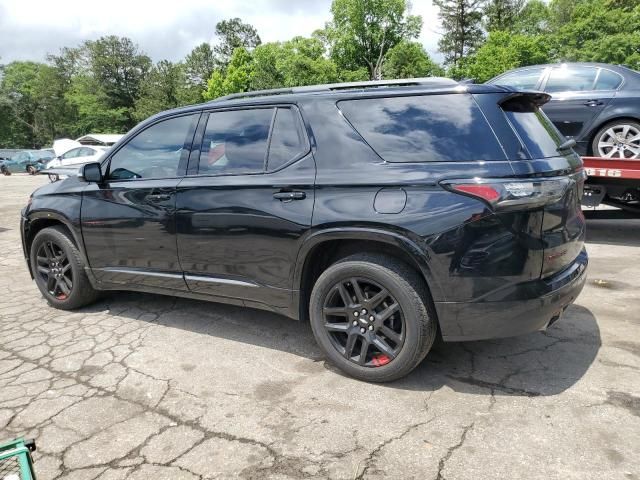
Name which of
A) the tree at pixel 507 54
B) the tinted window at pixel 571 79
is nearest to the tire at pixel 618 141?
the tinted window at pixel 571 79

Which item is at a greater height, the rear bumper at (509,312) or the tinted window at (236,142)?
the tinted window at (236,142)

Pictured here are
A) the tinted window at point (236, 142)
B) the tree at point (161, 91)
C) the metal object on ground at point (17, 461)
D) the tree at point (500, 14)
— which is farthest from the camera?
the tree at point (161, 91)

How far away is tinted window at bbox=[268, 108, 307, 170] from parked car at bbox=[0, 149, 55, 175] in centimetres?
3306

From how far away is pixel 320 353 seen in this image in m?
3.44

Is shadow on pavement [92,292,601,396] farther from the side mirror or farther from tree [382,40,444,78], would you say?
tree [382,40,444,78]

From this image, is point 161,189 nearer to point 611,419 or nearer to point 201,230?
point 201,230

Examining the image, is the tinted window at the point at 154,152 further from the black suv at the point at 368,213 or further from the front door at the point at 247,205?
the front door at the point at 247,205

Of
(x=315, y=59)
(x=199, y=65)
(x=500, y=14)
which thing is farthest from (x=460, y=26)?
(x=199, y=65)

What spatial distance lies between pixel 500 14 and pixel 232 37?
1563 inches

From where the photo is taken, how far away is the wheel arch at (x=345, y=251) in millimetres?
2680

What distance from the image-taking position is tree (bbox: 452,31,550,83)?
37000 mm

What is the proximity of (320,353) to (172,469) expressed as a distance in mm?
1411

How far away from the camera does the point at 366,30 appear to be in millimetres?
53125

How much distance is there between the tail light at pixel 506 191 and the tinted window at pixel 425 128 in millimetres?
164
